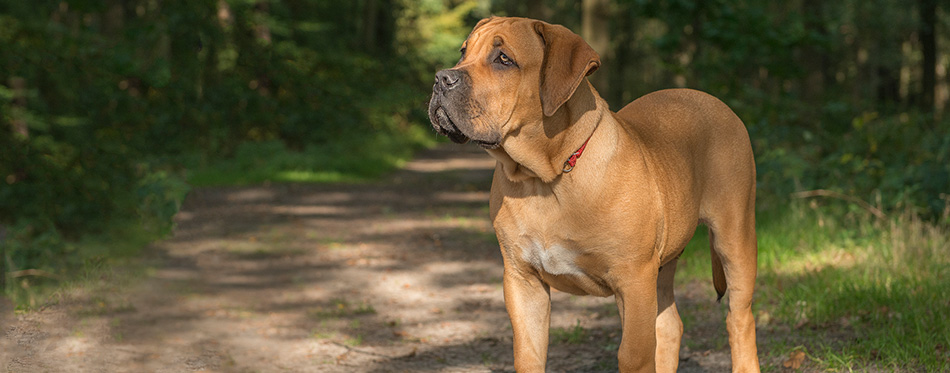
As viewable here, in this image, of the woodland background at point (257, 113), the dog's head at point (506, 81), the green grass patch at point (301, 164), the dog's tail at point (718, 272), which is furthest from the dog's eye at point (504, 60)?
the green grass patch at point (301, 164)

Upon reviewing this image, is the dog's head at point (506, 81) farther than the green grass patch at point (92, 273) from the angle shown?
No

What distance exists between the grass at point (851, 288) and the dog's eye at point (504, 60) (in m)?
2.58

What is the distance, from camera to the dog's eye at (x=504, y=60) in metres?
3.41

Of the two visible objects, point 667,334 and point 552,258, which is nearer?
point 552,258

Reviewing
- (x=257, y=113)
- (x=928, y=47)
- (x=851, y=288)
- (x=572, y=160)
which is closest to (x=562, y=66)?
(x=572, y=160)

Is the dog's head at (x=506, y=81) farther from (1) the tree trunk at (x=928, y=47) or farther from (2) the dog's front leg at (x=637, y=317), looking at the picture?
(1) the tree trunk at (x=928, y=47)

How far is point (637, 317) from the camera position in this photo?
3.61 meters

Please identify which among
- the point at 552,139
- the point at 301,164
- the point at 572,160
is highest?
the point at 552,139

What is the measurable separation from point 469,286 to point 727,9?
640cm

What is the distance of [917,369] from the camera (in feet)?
14.7

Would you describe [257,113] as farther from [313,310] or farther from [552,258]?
[552,258]

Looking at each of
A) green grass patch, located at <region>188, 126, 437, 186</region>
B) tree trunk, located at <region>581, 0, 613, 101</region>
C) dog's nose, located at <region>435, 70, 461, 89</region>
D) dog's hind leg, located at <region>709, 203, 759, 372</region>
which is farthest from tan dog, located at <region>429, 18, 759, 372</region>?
green grass patch, located at <region>188, 126, 437, 186</region>

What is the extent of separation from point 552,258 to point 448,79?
0.90m

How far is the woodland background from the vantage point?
937cm
